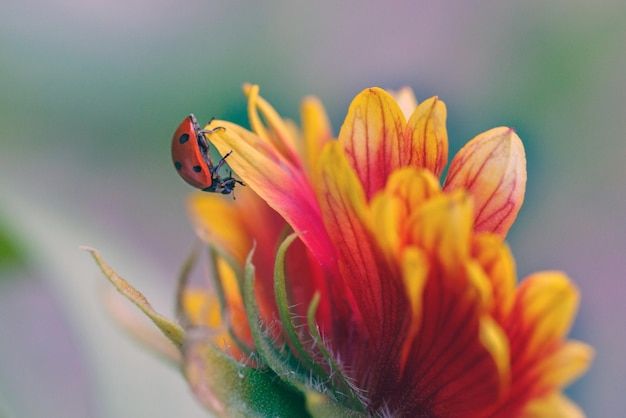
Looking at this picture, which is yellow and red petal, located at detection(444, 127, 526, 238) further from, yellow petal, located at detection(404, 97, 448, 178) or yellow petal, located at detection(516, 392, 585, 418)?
yellow petal, located at detection(516, 392, 585, 418)

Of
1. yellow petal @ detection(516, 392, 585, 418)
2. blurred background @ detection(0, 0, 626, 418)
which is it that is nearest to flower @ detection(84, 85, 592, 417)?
yellow petal @ detection(516, 392, 585, 418)

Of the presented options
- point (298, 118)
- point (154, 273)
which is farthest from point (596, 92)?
point (154, 273)

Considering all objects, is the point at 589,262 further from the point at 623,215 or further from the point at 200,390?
the point at 200,390

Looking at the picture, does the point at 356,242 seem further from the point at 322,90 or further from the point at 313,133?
the point at 322,90

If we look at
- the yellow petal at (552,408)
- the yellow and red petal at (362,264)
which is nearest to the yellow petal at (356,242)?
the yellow and red petal at (362,264)

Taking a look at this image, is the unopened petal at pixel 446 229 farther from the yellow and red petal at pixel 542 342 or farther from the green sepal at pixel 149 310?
the green sepal at pixel 149 310
